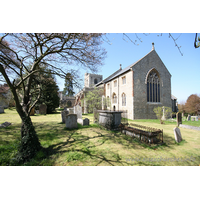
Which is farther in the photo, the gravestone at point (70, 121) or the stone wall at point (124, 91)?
the stone wall at point (124, 91)

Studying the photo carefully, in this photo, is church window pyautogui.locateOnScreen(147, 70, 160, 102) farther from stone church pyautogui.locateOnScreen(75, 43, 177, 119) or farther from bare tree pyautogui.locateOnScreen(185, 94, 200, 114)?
bare tree pyautogui.locateOnScreen(185, 94, 200, 114)

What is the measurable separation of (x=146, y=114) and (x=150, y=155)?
1155cm

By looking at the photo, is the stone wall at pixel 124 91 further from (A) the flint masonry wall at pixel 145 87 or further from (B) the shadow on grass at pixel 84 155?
(B) the shadow on grass at pixel 84 155

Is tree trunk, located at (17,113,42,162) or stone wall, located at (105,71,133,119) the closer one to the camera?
tree trunk, located at (17,113,42,162)

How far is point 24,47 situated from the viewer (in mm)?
4621

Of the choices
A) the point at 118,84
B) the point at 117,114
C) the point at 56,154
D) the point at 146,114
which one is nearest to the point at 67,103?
the point at 118,84

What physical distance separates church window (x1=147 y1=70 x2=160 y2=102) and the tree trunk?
14.7 m

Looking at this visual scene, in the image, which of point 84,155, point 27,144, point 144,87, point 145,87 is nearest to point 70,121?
point 27,144

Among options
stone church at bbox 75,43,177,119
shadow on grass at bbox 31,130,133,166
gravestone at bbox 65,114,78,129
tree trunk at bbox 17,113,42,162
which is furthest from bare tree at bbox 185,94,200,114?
tree trunk at bbox 17,113,42,162

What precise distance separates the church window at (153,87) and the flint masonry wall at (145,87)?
0.52m

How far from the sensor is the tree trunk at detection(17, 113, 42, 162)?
2.99m

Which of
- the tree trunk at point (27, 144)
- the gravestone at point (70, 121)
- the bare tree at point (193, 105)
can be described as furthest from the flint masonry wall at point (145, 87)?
the tree trunk at point (27, 144)

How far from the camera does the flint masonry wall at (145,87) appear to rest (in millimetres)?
13727
